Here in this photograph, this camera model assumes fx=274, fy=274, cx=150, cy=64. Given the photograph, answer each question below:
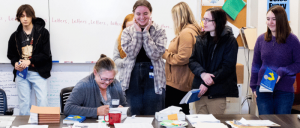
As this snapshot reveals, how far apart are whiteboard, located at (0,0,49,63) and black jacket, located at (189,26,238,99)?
7.27 feet

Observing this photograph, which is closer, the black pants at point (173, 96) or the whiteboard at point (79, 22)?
the black pants at point (173, 96)

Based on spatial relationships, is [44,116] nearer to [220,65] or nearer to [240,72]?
[220,65]

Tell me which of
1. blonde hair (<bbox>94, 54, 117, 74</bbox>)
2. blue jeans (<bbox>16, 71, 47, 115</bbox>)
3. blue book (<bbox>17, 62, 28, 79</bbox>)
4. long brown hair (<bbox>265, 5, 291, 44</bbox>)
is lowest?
blue jeans (<bbox>16, 71, 47, 115</bbox>)

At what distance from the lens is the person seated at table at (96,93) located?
186 centimetres

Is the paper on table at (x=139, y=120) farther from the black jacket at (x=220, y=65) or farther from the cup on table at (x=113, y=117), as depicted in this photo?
the black jacket at (x=220, y=65)

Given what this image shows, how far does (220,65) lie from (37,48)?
231 centimetres

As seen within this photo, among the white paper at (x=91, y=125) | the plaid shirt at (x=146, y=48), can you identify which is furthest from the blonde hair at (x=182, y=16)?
Answer: the white paper at (x=91, y=125)

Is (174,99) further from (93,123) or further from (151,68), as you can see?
(93,123)

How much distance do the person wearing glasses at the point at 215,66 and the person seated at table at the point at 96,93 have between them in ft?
2.38

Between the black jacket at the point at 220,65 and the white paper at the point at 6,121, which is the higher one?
the black jacket at the point at 220,65

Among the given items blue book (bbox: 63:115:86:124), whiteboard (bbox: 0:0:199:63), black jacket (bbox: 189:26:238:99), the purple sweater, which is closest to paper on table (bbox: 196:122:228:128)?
black jacket (bbox: 189:26:238:99)

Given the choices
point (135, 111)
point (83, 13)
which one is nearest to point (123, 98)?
point (135, 111)

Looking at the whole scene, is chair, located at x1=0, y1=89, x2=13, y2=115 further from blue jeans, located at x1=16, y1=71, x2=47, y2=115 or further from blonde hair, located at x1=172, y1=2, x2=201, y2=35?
blonde hair, located at x1=172, y1=2, x2=201, y2=35

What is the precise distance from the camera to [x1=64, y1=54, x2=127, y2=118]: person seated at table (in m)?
1.86
